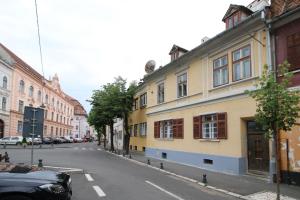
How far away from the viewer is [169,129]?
24.8 meters

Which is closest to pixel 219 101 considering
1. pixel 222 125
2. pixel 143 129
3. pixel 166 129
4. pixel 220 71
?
pixel 222 125

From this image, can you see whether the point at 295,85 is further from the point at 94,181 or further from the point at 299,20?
the point at 94,181

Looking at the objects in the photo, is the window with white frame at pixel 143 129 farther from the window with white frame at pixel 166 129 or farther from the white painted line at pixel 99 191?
the white painted line at pixel 99 191

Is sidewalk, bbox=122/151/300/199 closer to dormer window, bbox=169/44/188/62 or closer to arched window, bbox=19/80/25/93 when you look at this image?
dormer window, bbox=169/44/188/62

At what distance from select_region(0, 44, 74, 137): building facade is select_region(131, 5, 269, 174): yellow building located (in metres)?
21.3

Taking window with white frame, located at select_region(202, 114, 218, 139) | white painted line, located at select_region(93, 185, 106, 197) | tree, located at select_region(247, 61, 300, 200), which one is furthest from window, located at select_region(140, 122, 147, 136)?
tree, located at select_region(247, 61, 300, 200)

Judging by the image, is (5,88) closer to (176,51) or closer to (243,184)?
(176,51)

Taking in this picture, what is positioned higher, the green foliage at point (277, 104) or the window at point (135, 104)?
the window at point (135, 104)

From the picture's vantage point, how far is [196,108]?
20.4m

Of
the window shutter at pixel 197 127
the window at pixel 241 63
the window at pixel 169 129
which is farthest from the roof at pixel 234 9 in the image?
the window at pixel 169 129

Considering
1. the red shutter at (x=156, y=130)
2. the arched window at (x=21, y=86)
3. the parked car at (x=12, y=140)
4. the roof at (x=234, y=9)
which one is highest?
the arched window at (x=21, y=86)

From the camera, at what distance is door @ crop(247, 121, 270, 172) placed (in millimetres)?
14906

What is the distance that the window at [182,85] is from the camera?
22270 mm

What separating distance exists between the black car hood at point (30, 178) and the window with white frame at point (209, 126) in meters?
12.3
